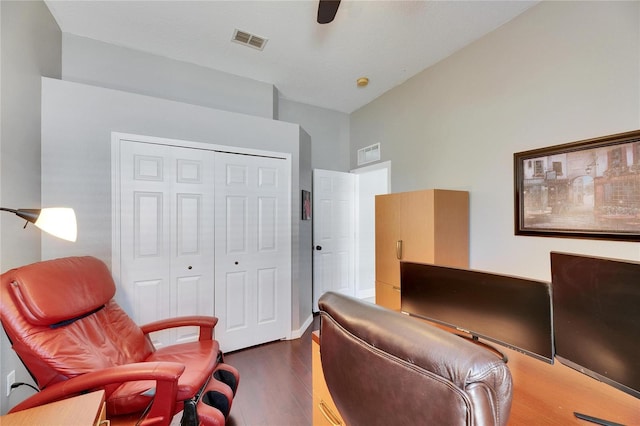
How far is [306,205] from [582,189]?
248 cm

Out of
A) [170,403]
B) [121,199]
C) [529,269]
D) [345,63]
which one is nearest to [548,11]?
[345,63]

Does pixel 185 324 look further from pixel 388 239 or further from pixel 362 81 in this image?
pixel 362 81

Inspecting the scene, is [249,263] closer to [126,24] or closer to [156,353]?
[156,353]

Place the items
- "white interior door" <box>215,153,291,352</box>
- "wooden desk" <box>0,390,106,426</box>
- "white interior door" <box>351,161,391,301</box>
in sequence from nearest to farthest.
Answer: "wooden desk" <box>0,390,106,426</box>, "white interior door" <box>215,153,291,352</box>, "white interior door" <box>351,161,391,301</box>

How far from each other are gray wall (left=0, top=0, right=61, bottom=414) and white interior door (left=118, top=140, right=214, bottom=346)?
0.53 meters

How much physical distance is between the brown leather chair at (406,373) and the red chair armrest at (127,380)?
944mm

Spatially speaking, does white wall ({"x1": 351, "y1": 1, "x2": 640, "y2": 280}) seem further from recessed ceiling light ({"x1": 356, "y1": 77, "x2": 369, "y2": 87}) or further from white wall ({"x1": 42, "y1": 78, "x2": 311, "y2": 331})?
white wall ({"x1": 42, "y1": 78, "x2": 311, "y2": 331})

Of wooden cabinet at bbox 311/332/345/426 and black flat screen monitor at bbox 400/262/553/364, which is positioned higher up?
black flat screen monitor at bbox 400/262/553/364

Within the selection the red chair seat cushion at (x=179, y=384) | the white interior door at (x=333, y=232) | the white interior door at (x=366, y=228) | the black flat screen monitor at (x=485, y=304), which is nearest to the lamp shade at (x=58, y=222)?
the red chair seat cushion at (x=179, y=384)

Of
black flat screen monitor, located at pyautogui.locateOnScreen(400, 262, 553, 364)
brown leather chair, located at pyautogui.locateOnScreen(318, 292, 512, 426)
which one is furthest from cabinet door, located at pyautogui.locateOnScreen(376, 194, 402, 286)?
brown leather chair, located at pyautogui.locateOnScreen(318, 292, 512, 426)

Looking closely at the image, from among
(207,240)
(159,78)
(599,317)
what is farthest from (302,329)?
(159,78)

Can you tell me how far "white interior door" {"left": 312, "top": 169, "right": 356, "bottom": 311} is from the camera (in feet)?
12.4

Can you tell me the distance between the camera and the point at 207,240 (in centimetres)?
257

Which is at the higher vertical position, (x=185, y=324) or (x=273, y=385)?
(x=185, y=324)
